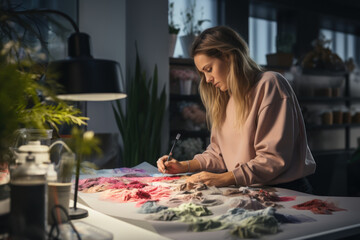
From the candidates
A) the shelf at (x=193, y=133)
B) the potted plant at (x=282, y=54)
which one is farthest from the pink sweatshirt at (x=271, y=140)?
the potted plant at (x=282, y=54)

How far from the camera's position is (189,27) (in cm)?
447

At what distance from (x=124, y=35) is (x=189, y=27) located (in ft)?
3.45

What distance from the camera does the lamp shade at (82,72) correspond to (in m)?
1.06

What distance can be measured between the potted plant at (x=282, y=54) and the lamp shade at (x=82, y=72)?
4.19 metres

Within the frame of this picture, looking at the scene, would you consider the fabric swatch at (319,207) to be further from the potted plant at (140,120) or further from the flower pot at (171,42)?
the flower pot at (171,42)

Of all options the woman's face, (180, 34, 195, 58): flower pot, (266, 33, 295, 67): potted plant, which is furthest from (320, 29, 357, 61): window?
the woman's face

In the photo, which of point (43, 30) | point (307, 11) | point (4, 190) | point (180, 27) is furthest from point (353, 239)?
point (307, 11)

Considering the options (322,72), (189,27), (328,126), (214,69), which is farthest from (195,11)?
(214,69)

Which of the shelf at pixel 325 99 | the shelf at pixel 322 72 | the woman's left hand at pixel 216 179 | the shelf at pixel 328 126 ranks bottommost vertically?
the shelf at pixel 328 126

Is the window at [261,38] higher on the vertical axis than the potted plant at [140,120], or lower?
higher

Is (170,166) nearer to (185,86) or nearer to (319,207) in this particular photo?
(319,207)

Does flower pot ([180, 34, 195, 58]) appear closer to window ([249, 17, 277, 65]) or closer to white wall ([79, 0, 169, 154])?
white wall ([79, 0, 169, 154])

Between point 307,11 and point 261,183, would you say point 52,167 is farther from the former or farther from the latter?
point 307,11

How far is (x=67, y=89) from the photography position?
3.51ft
